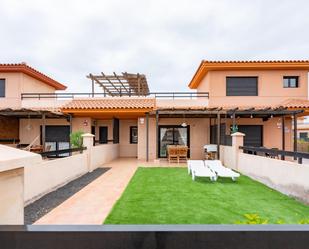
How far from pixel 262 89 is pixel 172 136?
7306mm

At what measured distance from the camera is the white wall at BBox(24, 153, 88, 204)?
20.9 ft

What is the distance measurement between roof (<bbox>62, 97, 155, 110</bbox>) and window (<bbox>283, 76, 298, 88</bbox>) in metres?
9.74

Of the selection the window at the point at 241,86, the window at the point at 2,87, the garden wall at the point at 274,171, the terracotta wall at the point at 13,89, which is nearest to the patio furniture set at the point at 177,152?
the garden wall at the point at 274,171

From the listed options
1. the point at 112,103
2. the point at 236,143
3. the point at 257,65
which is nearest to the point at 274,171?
the point at 236,143

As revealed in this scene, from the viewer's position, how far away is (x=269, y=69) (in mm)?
16328

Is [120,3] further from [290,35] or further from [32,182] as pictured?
[290,35]

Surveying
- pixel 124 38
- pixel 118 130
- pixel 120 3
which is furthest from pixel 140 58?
pixel 120 3

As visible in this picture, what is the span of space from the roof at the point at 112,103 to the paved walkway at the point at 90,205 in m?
6.30

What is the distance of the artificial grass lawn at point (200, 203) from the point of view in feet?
17.1

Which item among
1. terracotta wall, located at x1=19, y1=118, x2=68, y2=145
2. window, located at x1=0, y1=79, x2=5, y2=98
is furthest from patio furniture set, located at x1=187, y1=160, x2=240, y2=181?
window, located at x1=0, y1=79, x2=5, y2=98

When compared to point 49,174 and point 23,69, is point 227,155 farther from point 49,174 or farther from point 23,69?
point 23,69

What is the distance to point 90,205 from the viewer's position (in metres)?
6.21

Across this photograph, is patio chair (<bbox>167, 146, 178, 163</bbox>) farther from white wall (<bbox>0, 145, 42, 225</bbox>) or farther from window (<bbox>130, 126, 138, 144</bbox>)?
white wall (<bbox>0, 145, 42, 225</bbox>)

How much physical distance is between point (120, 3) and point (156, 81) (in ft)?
98.7
